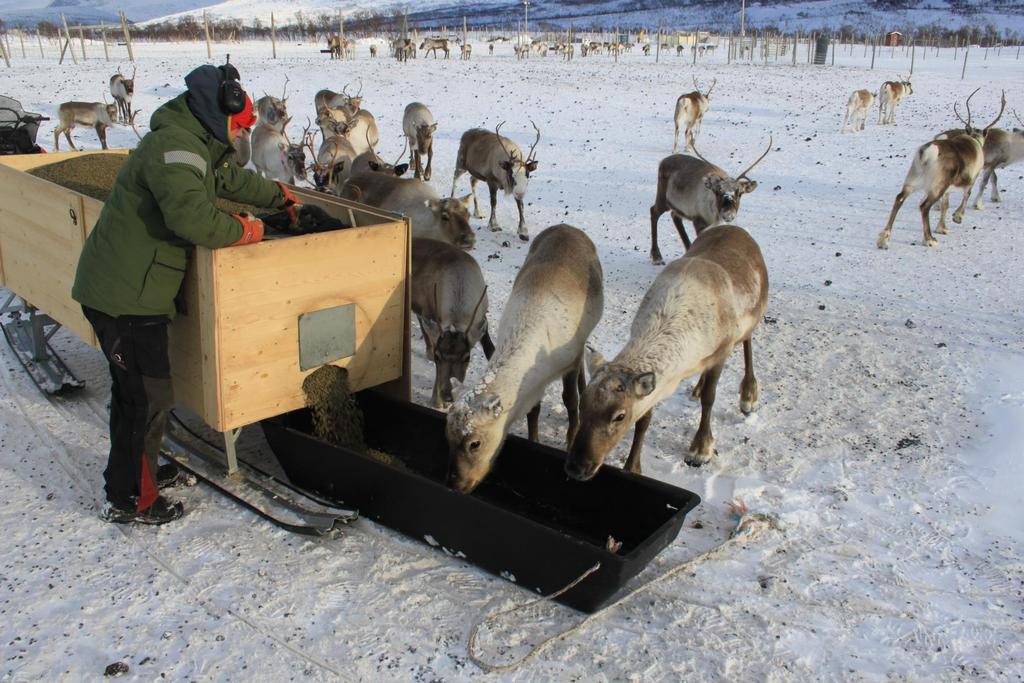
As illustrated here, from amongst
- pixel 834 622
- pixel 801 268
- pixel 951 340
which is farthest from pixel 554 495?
pixel 801 268

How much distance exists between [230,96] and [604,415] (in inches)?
92.2

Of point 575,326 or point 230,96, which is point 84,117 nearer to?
point 230,96

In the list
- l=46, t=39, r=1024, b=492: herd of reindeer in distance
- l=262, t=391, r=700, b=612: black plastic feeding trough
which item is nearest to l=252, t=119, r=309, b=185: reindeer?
l=46, t=39, r=1024, b=492: herd of reindeer in distance

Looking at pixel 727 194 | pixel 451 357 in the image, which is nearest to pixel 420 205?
pixel 727 194

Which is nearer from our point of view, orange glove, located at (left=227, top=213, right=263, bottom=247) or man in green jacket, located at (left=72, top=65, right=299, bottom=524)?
man in green jacket, located at (left=72, top=65, right=299, bottom=524)

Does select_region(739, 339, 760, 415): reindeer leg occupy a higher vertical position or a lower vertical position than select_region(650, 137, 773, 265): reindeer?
lower

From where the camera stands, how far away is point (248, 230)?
3770 mm

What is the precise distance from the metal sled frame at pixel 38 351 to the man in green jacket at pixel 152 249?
1.82 m

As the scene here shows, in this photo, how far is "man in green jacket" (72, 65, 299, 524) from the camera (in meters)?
3.51

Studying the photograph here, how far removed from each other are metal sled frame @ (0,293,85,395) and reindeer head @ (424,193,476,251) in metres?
3.57

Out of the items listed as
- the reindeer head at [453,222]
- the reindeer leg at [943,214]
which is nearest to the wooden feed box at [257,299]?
the reindeer head at [453,222]

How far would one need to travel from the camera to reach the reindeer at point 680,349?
12.2 feet

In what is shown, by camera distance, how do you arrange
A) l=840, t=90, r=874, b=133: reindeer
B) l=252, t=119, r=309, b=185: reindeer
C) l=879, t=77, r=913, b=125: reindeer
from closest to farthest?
1. l=252, t=119, r=309, b=185: reindeer
2. l=840, t=90, r=874, b=133: reindeer
3. l=879, t=77, r=913, b=125: reindeer

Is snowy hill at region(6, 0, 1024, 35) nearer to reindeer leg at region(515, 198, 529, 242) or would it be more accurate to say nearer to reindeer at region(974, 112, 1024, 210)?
reindeer leg at region(515, 198, 529, 242)
